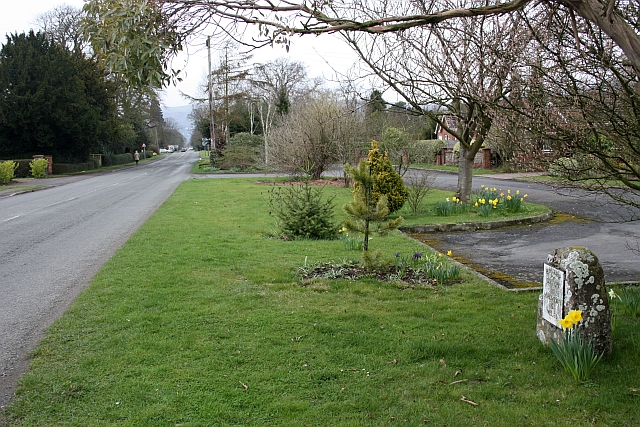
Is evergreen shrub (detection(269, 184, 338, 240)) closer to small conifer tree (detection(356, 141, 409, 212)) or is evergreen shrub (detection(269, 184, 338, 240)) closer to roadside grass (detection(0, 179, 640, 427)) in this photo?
roadside grass (detection(0, 179, 640, 427))

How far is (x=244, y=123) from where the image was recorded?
200 feet

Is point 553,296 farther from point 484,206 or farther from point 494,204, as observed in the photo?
point 494,204

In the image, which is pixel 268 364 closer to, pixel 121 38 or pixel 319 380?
pixel 319 380

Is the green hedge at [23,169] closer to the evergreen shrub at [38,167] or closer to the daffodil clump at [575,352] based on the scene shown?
the evergreen shrub at [38,167]

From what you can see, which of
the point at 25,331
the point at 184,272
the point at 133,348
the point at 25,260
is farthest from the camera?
the point at 25,260

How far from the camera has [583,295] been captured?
4367mm

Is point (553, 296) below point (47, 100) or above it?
below

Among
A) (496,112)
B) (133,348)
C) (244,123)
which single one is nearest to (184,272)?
(133,348)

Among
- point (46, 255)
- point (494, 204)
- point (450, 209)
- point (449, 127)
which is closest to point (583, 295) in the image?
point (46, 255)

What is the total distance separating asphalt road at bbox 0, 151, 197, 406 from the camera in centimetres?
552

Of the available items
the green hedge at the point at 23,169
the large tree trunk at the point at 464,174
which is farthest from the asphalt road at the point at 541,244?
the green hedge at the point at 23,169

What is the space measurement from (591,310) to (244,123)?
58.8 m

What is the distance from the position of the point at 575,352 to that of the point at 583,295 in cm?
48

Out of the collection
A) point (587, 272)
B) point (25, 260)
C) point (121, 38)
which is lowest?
point (25, 260)
